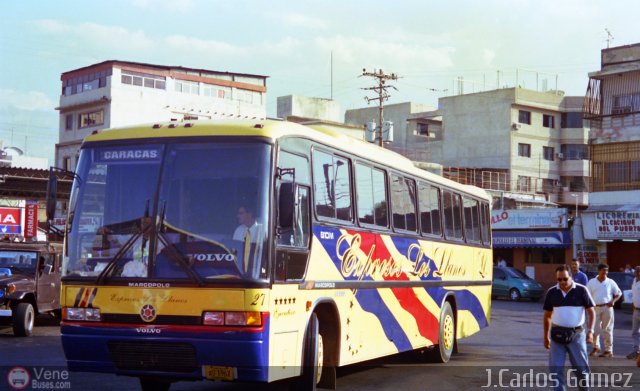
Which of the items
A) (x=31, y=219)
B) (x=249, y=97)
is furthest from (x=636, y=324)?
(x=249, y=97)

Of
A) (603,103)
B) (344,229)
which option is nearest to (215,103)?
(603,103)

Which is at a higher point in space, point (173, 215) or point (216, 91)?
point (216, 91)

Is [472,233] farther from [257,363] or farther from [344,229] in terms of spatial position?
[257,363]

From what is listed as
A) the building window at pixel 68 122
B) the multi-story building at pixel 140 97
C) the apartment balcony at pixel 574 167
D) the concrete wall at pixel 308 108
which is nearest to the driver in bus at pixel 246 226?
the apartment balcony at pixel 574 167

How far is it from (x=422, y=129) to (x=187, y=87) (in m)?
20.3

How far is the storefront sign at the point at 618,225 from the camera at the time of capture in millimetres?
43062

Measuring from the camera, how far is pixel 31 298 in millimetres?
19781

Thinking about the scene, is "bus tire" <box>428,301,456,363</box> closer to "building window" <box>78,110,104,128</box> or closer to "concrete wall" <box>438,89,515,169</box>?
"concrete wall" <box>438,89,515,169</box>

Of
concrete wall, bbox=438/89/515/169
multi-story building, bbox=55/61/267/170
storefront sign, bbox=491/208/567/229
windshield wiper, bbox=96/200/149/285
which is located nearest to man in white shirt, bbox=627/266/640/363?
windshield wiper, bbox=96/200/149/285

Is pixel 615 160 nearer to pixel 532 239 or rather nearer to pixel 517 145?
pixel 532 239

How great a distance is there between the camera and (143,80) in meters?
74.4

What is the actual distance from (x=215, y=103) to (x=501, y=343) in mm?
59978

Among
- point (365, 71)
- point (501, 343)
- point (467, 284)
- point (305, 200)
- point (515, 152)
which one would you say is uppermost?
point (365, 71)

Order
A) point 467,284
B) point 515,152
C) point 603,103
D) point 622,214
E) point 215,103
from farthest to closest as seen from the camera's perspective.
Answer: point 215,103 < point 515,152 < point 603,103 < point 622,214 < point 467,284
